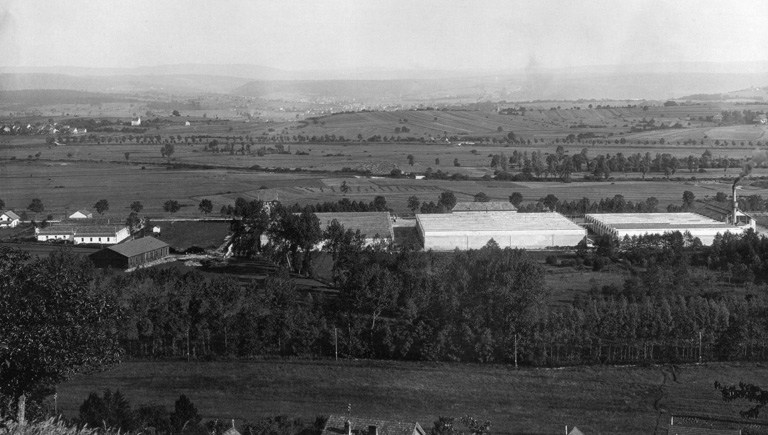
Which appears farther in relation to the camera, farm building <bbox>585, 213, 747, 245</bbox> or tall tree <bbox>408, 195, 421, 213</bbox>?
tall tree <bbox>408, 195, 421, 213</bbox>

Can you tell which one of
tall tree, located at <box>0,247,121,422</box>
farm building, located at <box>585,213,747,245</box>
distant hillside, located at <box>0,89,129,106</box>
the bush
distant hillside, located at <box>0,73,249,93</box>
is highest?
distant hillside, located at <box>0,73,249,93</box>

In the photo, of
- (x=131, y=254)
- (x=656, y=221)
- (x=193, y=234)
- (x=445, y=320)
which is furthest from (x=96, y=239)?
(x=656, y=221)

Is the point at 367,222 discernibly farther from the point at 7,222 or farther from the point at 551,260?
the point at 7,222

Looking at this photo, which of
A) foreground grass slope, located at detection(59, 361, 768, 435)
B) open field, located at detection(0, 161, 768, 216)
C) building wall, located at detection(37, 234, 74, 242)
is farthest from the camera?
open field, located at detection(0, 161, 768, 216)

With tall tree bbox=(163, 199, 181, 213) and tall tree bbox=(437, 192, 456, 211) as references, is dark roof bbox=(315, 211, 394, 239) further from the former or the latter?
tall tree bbox=(163, 199, 181, 213)

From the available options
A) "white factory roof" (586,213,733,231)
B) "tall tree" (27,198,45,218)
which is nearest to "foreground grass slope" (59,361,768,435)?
"white factory roof" (586,213,733,231)

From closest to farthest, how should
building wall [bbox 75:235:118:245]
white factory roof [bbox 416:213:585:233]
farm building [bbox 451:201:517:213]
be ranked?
1. white factory roof [bbox 416:213:585:233]
2. building wall [bbox 75:235:118:245]
3. farm building [bbox 451:201:517:213]

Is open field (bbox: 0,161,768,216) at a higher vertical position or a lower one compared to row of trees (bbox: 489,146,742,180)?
lower

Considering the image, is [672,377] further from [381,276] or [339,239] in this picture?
[339,239]
